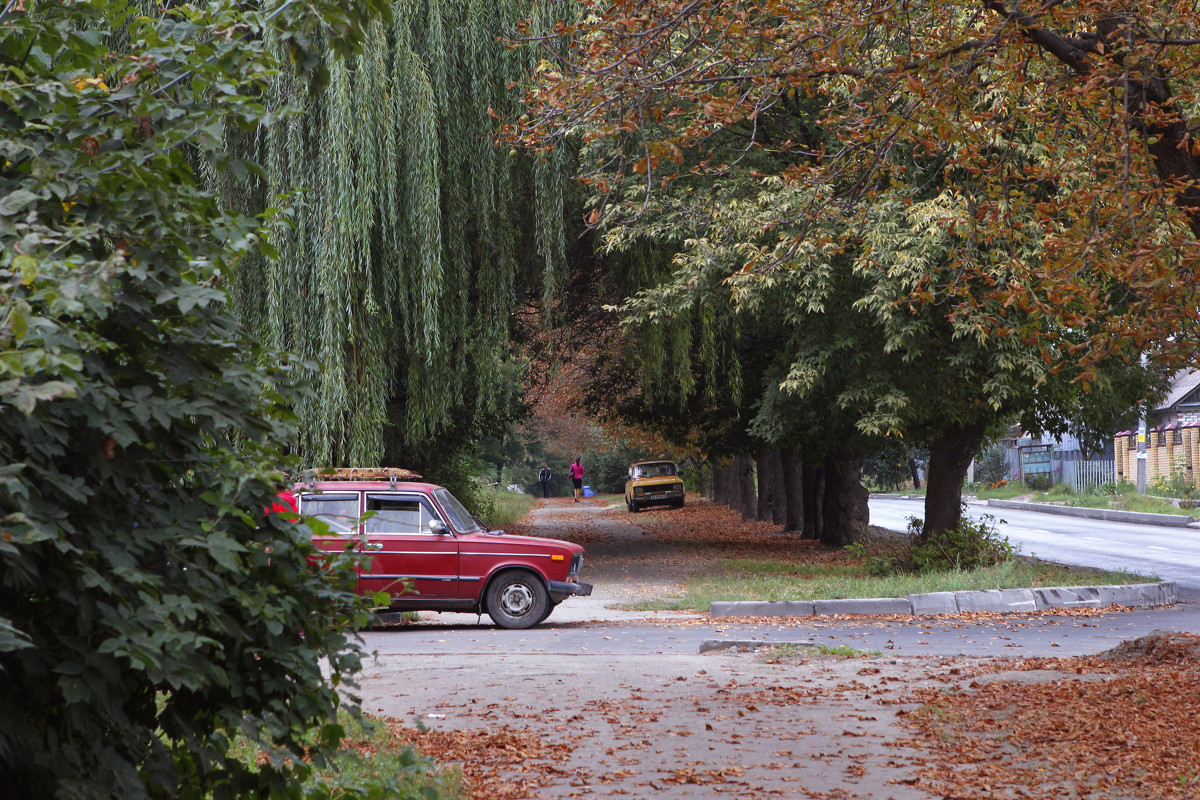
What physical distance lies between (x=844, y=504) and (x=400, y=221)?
13.1 m

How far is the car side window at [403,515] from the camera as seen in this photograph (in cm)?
1237

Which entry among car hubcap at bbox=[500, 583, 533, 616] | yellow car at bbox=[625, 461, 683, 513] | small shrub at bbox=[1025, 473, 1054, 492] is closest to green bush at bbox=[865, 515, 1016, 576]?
car hubcap at bbox=[500, 583, 533, 616]

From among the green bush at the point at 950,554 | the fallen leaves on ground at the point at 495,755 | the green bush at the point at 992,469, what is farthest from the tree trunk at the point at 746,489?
the fallen leaves on ground at the point at 495,755

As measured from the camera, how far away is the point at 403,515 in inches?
488

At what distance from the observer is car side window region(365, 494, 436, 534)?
40.6 feet

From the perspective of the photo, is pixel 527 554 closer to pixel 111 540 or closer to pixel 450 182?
Answer: pixel 450 182

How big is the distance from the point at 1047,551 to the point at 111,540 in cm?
2343

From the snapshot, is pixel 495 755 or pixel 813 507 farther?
pixel 813 507

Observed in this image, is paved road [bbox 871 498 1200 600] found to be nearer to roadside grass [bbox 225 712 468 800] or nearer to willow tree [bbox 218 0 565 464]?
willow tree [bbox 218 0 565 464]

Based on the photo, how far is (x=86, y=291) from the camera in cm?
243

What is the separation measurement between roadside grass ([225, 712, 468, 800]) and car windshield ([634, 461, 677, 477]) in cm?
3901

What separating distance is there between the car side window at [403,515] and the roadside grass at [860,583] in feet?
12.1

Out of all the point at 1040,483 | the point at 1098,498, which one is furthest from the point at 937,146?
the point at 1040,483

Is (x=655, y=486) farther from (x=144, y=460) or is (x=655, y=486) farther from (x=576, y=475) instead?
(x=144, y=460)
